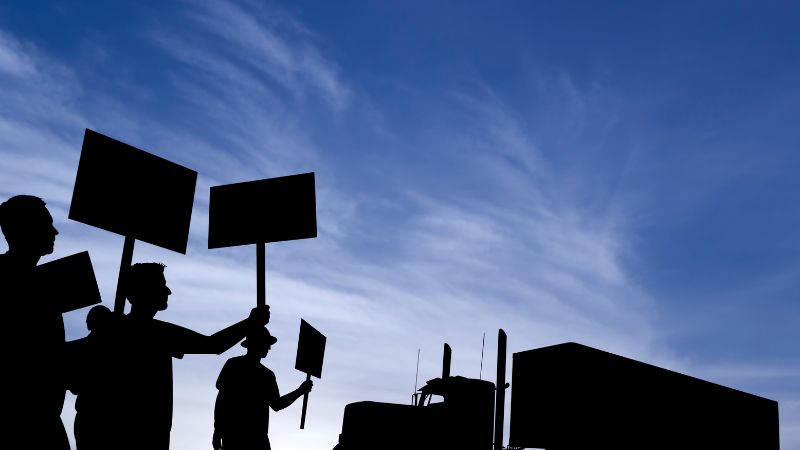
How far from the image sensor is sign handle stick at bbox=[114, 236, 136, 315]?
14.5 ft

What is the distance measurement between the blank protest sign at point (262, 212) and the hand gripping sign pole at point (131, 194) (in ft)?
1.20

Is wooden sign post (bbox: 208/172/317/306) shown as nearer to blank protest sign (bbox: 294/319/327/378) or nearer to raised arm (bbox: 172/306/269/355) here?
raised arm (bbox: 172/306/269/355)

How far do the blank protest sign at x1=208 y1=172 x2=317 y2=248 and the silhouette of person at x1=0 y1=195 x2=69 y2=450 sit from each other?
5.87ft

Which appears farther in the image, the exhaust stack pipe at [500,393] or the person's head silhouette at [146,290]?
the exhaust stack pipe at [500,393]

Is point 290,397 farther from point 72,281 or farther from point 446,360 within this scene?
point 446,360

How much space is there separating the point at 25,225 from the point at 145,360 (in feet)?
3.80

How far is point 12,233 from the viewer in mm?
3592

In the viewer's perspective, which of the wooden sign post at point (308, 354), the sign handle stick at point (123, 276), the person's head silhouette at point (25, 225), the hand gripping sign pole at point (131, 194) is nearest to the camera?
the person's head silhouette at point (25, 225)

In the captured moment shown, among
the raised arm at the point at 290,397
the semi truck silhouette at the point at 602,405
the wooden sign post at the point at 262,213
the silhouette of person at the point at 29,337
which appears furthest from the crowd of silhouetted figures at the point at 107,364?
the semi truck silhouette at the point at 602,405

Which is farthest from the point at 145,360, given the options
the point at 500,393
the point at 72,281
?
the point at 500,393

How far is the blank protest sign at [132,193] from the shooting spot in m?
4.77

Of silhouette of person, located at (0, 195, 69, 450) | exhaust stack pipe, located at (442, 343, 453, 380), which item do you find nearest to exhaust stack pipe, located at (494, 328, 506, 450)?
exhaust stack pipe, located at (442, 343, 453, 380)

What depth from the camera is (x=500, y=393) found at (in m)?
11.0

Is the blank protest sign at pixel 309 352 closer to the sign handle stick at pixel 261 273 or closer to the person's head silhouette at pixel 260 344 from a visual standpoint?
A: the person's head silhouette at pixel 260 344
